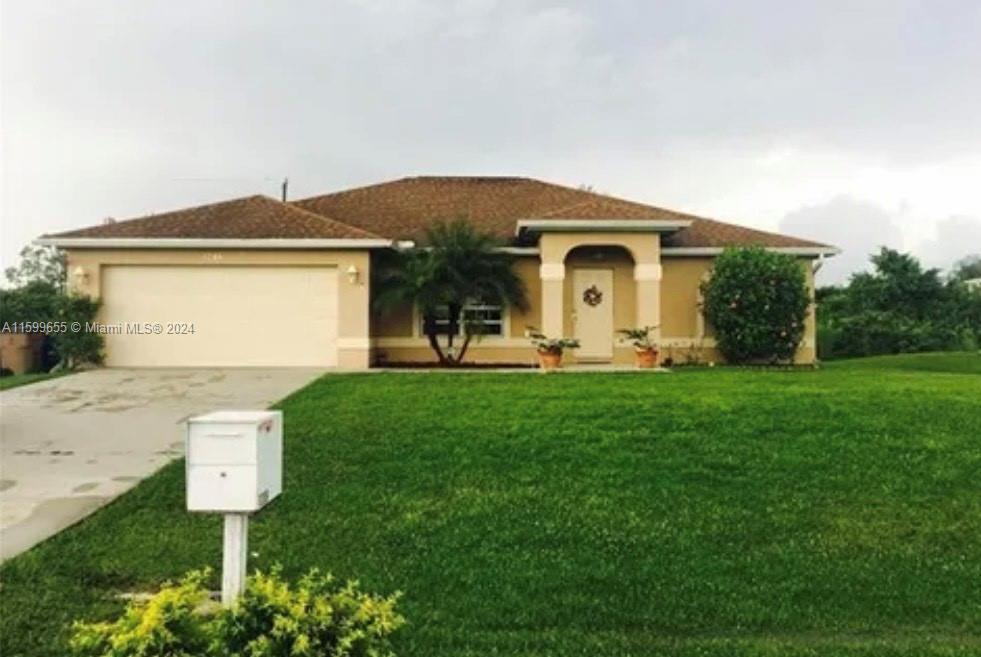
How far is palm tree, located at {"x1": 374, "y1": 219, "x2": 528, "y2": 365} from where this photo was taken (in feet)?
56.7

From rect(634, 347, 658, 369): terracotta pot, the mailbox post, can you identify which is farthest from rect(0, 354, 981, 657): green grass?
rect(634, 347, 658, 369): terracotta pot

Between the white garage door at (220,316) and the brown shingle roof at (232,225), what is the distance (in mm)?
720

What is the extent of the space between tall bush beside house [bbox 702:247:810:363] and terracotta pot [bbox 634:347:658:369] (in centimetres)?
188

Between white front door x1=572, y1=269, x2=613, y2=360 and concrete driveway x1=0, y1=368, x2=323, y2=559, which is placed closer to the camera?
concrete driveway x1=0, y1=368, x2=323, y2=559

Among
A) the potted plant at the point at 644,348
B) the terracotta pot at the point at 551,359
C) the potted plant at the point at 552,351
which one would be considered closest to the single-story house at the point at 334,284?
the potted plant at the point at 644,348

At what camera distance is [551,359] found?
661 inches

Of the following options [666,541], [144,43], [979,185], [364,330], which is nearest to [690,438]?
[666,541]

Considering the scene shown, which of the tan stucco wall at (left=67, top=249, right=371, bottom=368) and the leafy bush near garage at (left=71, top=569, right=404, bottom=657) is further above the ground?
the tan stucco wall at (left=67, top=249, right=371, bottom=368)

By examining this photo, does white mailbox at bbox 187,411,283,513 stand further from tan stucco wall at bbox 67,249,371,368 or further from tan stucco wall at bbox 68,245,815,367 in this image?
tan stucco wall at bbox 68,245,815,367

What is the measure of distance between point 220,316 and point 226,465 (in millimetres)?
15078

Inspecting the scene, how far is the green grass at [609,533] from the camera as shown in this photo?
4414 mm

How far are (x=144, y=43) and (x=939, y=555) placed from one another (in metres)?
14.1

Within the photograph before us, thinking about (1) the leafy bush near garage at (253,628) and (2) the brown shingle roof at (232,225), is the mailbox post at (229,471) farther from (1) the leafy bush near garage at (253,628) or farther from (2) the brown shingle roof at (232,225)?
(2) the brown shingle roof at (232,225)

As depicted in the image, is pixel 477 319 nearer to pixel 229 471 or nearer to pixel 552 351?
pixel 552 351
